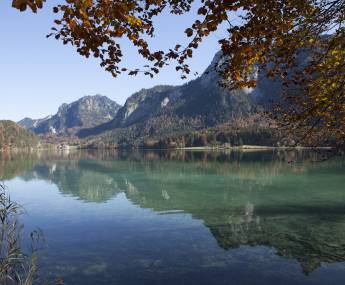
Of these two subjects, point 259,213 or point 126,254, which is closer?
point 126,254

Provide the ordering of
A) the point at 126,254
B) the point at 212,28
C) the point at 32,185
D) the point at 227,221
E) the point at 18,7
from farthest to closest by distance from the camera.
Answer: the point at 32,185 < the point at 227,221 < the point at 126,254 < the point at 212,28 < the point at 18,7

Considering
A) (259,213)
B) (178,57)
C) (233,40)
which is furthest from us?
(259,213)

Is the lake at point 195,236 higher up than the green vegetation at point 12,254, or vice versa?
the green vegetation at point 12,254

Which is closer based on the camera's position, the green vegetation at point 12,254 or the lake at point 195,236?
the green vegetation at point 12,254

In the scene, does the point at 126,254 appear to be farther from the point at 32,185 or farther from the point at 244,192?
the point at 32,185

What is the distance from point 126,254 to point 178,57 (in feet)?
54.7

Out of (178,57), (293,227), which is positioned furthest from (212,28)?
(293,227)

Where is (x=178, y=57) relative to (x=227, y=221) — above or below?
above

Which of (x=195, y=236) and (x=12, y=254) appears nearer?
(x=12, y=254)

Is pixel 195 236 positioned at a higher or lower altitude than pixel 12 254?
lower

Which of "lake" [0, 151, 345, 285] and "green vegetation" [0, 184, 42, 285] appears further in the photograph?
"lake" [0, 151, 345, 285]

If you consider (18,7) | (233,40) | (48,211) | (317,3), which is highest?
(317,3)

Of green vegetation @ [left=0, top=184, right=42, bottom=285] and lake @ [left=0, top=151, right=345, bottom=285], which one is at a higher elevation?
green vegetation @ [left=0, top=184, right=42, bottom=285]

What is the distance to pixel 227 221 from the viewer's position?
31188mm
